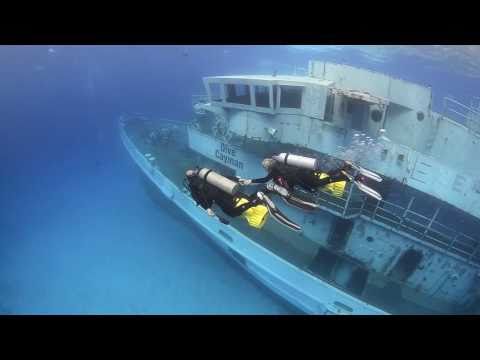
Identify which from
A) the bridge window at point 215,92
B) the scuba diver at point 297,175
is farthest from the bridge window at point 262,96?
the scuba diver at point 297,175

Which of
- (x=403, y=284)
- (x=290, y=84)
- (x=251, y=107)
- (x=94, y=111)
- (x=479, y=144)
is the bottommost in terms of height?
(x=94, y=111)

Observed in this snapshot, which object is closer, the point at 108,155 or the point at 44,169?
the point at 44,169

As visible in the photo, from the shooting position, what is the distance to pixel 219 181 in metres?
5.11

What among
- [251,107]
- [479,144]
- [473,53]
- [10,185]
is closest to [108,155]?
[10,185]

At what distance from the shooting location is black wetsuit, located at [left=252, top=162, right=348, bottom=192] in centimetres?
524

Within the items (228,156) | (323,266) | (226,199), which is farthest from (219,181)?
(228,156)

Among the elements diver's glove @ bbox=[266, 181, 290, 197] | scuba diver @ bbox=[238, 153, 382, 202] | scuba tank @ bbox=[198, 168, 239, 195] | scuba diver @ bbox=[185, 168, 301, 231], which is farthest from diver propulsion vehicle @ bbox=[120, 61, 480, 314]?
scuba tank @ bbox=[198, 168, 239, 195]

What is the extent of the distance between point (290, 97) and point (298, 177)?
569 centimetres

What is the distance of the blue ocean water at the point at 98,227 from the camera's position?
44.1ft

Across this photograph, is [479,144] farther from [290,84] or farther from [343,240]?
[290,84]

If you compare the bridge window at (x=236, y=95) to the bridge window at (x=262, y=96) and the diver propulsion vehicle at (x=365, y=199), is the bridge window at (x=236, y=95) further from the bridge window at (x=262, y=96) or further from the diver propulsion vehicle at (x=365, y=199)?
the bridge window at (x=262, y=96)

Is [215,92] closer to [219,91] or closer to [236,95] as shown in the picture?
[219,91]

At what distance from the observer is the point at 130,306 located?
13438 mm

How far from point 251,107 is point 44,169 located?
73.1 ft
